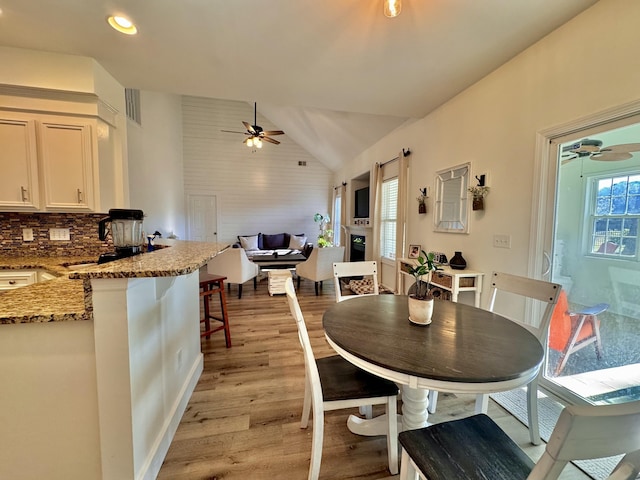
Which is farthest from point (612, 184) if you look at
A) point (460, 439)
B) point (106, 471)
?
point (106, 471)

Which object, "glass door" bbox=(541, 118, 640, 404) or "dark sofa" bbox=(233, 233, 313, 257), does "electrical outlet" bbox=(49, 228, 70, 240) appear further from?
"dark sofa" bbox=(233, 233, 313, 257)

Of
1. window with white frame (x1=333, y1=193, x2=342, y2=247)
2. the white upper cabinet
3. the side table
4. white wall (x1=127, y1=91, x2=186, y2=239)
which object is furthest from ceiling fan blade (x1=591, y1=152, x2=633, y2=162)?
window with white frame (x1=333, y1=193, x2=342, y2=247)

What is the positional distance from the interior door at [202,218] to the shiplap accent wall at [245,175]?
134 millimetres

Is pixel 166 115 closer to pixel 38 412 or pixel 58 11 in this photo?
pixel 58 11

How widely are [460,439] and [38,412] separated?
176cm

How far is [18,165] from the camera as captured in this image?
2.34 m

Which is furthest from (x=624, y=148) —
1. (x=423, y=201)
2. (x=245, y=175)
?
(x=245, y=175)

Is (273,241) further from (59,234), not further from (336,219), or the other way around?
(59,234)

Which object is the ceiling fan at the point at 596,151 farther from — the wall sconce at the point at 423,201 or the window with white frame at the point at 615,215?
the wall sconce at the point at 423,201

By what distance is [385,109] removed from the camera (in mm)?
3396

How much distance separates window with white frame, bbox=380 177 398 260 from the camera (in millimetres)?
4805

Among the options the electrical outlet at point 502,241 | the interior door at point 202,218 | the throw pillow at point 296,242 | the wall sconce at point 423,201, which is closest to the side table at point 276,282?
the wall sconce at point 423,201

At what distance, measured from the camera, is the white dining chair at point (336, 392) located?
1.25 meters

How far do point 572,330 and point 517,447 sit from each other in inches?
62.4
